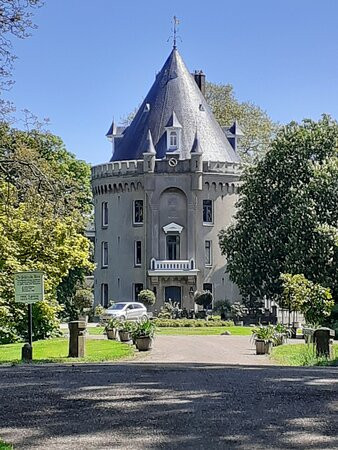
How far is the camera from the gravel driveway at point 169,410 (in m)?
8.19

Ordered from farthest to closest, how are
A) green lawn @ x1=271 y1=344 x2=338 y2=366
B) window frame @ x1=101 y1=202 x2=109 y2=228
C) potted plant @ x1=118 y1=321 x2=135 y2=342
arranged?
window frame @ x1=101 y1=202 x2=109 y2=228 → potted plant @ x1=118 y1=321 x2=135 y2=342 → green lawn @ x1=271 y1=344 x2=338 y2=366

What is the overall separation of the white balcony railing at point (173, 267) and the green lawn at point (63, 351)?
2777 cm

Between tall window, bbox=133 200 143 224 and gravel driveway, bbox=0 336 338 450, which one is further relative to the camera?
tall window, bbox=133 200 143 224

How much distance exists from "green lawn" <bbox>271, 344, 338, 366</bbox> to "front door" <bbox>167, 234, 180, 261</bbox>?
3138 centimetres

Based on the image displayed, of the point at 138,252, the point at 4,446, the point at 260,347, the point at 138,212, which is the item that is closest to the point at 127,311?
the point at 138,252

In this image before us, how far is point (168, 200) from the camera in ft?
196

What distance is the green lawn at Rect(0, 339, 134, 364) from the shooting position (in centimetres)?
2304

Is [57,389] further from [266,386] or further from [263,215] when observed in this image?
[263,215]

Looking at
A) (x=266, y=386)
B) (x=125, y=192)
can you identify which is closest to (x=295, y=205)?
(x=125, y=192)

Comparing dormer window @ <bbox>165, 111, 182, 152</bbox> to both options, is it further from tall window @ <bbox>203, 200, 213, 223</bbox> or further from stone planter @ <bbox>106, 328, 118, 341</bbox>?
stone planter @ <bbox>106, 328, 118, 341</bbox>

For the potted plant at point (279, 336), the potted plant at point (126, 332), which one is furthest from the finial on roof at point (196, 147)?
the potted plant at point (279, 336)

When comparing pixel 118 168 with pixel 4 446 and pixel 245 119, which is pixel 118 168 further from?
pixel 4 446

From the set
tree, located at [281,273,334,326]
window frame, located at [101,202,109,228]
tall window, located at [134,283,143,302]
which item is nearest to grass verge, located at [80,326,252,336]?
tree, located at [281,273,334,326]

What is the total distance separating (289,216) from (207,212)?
42.8 ft
